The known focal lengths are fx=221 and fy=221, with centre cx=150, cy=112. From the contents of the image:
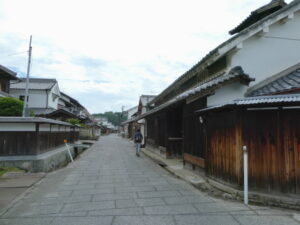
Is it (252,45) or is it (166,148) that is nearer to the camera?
(252,45)

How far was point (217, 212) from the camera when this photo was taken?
4.69 m

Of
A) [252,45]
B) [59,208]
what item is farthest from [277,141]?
[59,208]

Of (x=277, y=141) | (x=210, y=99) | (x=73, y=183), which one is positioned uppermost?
(x=210, y=99)

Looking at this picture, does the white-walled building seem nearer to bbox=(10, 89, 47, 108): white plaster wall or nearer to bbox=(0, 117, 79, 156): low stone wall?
bbox=(10, 89, 47, 108): white plaster wall

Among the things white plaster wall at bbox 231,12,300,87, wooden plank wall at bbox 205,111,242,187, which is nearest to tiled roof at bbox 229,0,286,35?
white plaster wall at bbox 231,12,300,87

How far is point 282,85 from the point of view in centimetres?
671

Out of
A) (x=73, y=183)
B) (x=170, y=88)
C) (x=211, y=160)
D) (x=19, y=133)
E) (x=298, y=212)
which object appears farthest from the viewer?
(x=170, y=88)

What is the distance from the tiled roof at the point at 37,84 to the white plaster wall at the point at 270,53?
84.0 ft

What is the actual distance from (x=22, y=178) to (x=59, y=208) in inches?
165

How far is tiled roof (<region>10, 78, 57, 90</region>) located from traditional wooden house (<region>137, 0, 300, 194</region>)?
23382mm

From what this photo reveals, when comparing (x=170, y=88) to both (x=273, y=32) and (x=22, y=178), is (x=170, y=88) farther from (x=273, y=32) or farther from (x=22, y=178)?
(x=22, y=178)

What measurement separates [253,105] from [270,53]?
141 inches

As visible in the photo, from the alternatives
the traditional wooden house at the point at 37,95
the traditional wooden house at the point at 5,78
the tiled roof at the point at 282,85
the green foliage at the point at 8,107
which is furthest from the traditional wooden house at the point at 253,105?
the traditional wooden house at the point at 37,95

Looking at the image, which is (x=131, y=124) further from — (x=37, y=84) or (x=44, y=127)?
(x=44, y=127)
